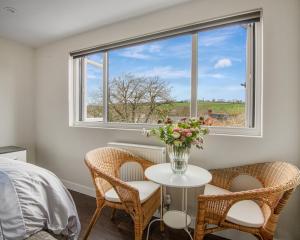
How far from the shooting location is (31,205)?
110cm

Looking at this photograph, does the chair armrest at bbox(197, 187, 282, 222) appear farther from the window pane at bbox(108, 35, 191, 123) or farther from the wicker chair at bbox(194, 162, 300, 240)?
the window pane at bbox(108, 35, 191, 123)

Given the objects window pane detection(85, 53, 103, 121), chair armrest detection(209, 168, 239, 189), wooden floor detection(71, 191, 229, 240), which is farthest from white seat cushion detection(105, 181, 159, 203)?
window pane detection(85, 53, 103, 121)

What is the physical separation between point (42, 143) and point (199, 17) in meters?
2.91

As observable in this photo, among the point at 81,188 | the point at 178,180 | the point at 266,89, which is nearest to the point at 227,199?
the point at 178,180

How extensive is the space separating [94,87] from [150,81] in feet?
3.05

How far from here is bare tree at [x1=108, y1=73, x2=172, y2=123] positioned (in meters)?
2.35

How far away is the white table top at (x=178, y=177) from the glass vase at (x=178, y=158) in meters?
0.05

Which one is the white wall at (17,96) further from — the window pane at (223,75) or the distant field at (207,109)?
the window pane at (223,75)

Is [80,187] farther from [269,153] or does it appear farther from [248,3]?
[248,3]

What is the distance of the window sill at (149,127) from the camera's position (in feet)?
5.87

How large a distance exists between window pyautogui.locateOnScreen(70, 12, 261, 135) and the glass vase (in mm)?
564

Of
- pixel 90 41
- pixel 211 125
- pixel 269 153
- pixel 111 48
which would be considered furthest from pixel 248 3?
A: pixel 90 41

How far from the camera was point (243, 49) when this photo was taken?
6.16 feet

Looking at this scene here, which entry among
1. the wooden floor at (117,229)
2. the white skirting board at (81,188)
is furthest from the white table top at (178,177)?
the white skirting board at (81,188)
